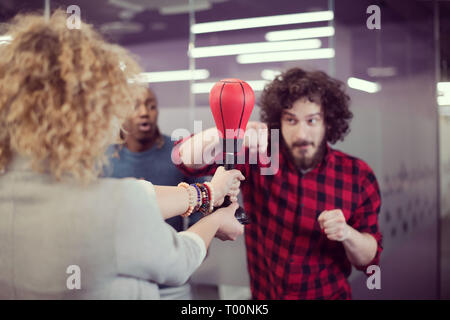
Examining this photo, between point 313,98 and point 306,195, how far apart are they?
1.30 ft

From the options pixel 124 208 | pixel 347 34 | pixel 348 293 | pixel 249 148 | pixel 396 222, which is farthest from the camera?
pixel 396 222

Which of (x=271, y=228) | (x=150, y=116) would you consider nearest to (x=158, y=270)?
(x=271, y=228)

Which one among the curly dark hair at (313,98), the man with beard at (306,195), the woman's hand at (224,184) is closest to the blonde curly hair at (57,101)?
the woman's hand at (224,184)

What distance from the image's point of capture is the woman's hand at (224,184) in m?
1.18

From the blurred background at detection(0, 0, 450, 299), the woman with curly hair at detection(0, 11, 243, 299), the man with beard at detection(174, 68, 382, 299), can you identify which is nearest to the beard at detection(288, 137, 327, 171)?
the man with beard at detection(174, 68, 382, 299)

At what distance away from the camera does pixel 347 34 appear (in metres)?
2.01

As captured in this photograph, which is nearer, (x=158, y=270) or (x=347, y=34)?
(x=158, y=270)

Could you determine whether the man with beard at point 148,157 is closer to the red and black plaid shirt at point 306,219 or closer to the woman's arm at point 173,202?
the woman's arm at point 173,202

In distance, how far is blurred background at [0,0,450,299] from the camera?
2.07m

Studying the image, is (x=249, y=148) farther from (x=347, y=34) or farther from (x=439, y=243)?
(x=439, y=243)

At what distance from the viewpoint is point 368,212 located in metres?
1.61

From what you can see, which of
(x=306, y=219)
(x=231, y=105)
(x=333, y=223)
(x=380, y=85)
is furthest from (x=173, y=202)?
(x=380, y=85)

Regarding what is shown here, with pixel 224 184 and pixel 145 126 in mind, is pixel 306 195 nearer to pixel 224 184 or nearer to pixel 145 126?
pixel 224 184
